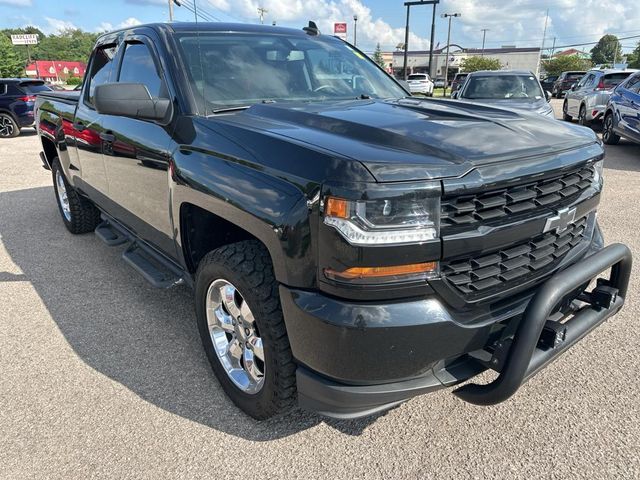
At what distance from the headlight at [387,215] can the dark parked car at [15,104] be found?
14.8m

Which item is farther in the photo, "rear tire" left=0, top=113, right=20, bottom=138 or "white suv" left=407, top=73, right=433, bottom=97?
"rear tire" left=0, top=113, right=20, bottom=138

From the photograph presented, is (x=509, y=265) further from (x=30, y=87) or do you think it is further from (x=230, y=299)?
(x=30, y=87)

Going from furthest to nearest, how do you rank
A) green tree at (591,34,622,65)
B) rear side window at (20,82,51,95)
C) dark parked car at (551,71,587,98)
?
green tree at (591,34,622,65) < dark parked car at (551,71,587,98) < rear side window at (20,82,51,95)

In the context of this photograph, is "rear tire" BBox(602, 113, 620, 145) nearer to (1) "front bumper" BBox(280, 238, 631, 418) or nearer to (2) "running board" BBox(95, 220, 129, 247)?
(1) "front bumper" BBox(280, 238, 631, 418)

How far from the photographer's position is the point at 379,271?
173 cm

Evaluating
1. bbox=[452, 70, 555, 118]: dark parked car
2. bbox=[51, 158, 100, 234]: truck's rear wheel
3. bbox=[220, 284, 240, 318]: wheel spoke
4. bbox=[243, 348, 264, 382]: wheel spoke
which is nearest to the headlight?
bbox=[220, 284, 240, 318]: wheel spoke

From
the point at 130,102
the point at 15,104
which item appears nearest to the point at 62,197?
the point at 130,102

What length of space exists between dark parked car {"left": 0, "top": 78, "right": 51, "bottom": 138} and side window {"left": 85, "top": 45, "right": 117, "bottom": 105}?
11.1m

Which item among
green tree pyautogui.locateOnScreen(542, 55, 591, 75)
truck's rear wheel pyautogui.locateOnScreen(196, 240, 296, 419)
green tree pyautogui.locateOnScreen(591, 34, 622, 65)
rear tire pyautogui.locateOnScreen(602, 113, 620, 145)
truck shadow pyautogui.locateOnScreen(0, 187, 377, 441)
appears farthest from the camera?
green tree pyautogui.locateOnScreen(591, 34, 622, 65)

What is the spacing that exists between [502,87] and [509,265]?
9.31 meters

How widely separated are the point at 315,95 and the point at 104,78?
2013mm

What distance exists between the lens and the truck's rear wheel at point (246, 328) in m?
2.09

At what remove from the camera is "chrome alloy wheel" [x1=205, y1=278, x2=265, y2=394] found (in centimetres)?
235

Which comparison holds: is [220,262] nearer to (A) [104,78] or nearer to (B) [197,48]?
(B) [197,48]
